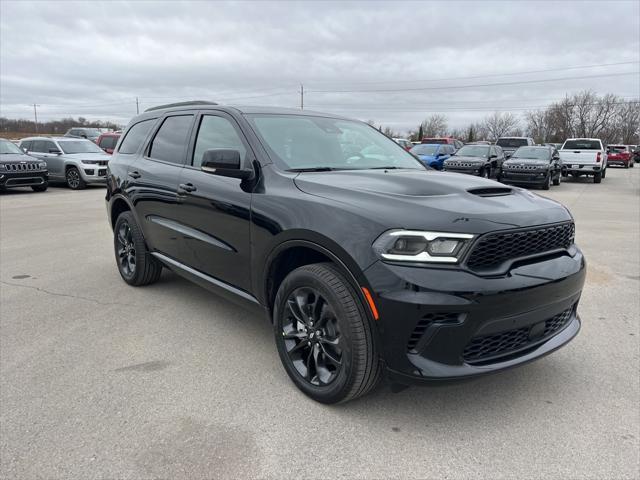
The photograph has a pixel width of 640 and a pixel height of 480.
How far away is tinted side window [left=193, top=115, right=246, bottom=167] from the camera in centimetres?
359

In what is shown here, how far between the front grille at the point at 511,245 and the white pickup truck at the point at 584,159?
2055 centimetres

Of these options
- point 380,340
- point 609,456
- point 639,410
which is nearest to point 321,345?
point 380,340

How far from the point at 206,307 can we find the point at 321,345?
6.79ft

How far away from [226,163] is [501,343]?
203cm

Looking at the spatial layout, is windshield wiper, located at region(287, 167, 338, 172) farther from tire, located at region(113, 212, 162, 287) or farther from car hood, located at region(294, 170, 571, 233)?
tire, located at region(113, 212, 162, 287)

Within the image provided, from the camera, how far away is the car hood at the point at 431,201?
2.45 metres

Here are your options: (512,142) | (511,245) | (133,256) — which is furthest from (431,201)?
(512,142)

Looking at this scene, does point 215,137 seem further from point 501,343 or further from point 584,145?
point 584,145

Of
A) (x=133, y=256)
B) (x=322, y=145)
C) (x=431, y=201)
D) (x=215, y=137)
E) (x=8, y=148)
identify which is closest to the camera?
(x=431, y=201)

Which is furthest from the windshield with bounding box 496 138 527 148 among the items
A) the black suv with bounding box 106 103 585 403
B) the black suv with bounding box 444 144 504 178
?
the black suv with bounding box 106 103 585 403

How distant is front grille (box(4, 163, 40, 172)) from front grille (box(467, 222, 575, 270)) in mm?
15258

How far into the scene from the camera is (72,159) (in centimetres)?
1612

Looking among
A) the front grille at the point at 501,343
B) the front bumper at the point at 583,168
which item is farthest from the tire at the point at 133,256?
the front bumper at the point at 583,168

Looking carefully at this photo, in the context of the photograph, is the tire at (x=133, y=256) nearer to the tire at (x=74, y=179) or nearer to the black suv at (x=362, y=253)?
the black suv at (x=362, y=253)
